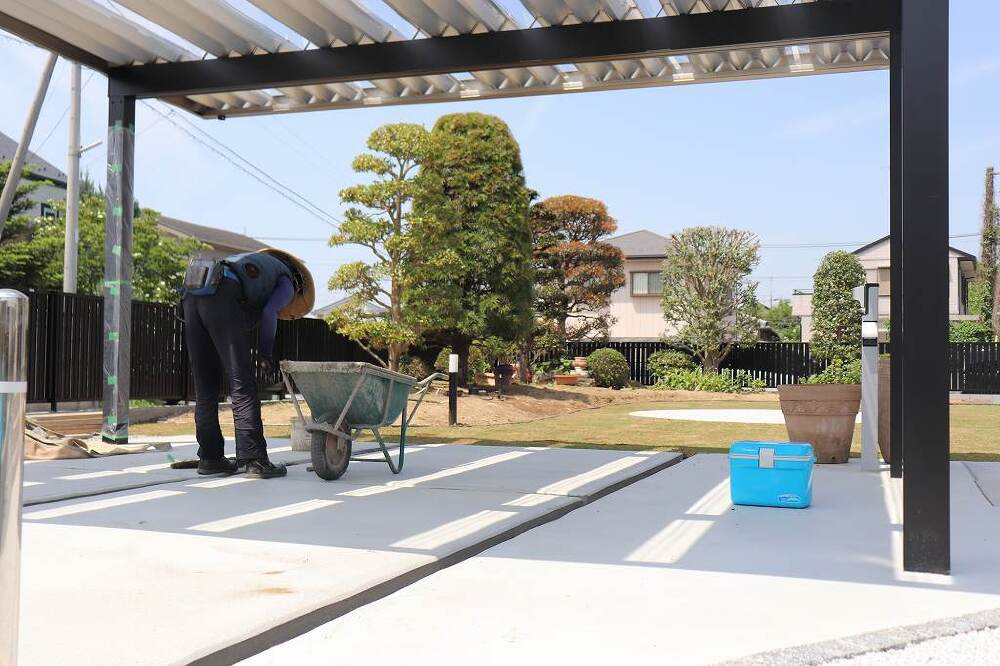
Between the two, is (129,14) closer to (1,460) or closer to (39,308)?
(39,308)

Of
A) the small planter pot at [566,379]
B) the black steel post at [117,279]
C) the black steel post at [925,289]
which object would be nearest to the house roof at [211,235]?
the small planter pot at [566,379]

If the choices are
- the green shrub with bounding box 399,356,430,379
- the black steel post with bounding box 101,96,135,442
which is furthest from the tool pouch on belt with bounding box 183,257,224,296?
the green shrub with bounding box 399,356,430,379

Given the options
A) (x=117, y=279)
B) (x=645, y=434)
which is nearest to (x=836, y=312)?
(x=645, y=434)

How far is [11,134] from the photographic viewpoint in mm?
37812

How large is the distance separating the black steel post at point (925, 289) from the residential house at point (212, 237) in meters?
35.6

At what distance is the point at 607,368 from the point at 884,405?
53.2 ft

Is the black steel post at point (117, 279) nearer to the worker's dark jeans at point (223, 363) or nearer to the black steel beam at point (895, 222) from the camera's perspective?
the worker's dark jeans at point (223, 363)

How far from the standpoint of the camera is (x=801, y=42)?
6.18 m

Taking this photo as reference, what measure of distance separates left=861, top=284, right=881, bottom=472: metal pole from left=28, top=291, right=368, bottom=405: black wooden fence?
21.2 feet

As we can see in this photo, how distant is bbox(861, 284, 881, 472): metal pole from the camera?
706 centimetres

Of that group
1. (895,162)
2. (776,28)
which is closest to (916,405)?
(895,162)

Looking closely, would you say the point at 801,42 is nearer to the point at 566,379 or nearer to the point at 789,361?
the point at 566,379

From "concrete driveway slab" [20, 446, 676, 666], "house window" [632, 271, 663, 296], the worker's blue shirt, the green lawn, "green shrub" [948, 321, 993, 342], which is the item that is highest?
"house window" [632, 271, 663, 296]

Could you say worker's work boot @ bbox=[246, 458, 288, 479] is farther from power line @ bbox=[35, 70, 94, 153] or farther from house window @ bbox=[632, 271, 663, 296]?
house window @ bbox=[632, 271, 663, 296]
